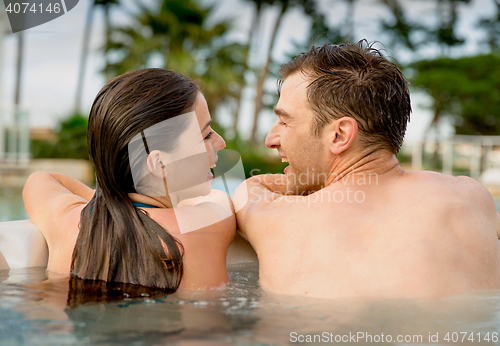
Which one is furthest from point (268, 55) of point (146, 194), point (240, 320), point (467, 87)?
point (240, 320)

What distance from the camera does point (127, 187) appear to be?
1.90 m

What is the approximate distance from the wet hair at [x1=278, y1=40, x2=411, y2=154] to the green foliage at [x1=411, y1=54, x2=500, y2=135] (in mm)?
17855

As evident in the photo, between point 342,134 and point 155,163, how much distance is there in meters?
0.78

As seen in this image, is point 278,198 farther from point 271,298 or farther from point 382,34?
point 382,34

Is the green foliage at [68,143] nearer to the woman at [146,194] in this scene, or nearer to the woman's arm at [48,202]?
the woman's arm at [48,202]

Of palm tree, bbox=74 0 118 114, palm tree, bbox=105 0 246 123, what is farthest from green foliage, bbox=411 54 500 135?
palm tree, bbox=74 0 118 114

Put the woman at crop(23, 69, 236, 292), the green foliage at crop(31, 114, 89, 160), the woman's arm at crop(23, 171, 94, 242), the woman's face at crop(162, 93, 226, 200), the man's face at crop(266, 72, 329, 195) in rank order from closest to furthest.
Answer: the woman at crop(23, 69, 236, 292) → the woman's face at crop(162, 93, 226, 200) → the man's face at crop(266, 72, 329, 195) → the woman's arm at crop(23, 171, 94, 242) → the green foliage at crop(31, 114, 89, 160)

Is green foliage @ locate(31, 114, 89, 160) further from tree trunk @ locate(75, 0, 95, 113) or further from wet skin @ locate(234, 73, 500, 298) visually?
wet skin @ locate(234, 73, 500, 298)

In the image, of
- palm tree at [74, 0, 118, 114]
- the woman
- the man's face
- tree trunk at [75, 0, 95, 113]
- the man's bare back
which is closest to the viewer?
the man's bare back

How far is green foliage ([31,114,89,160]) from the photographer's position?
12.5 metres

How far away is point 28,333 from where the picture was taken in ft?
4.80

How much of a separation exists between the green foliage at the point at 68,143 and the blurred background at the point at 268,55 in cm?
3
